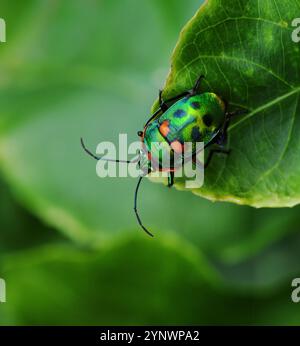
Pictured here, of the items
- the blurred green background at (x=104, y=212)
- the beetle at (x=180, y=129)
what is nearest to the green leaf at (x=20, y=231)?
the blurred green background at (x=104, y=212)

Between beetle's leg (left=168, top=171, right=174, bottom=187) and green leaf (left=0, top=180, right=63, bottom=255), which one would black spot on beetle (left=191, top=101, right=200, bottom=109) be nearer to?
beetle's leg (left=168, top=171, right=174, bottom=187)

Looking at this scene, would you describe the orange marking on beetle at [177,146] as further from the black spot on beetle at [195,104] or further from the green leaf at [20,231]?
the green leaf at [20,231]

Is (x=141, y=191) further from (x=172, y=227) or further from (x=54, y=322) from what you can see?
(x=54, y=322)

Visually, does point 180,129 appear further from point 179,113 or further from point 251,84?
point 251,84

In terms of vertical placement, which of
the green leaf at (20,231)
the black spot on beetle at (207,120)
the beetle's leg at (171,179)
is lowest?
the beetle's leg at (171,179)

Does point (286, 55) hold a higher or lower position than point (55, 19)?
lower

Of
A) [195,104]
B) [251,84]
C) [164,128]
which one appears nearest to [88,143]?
[164,128]

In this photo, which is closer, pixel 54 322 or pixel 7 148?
pixel 54 322
